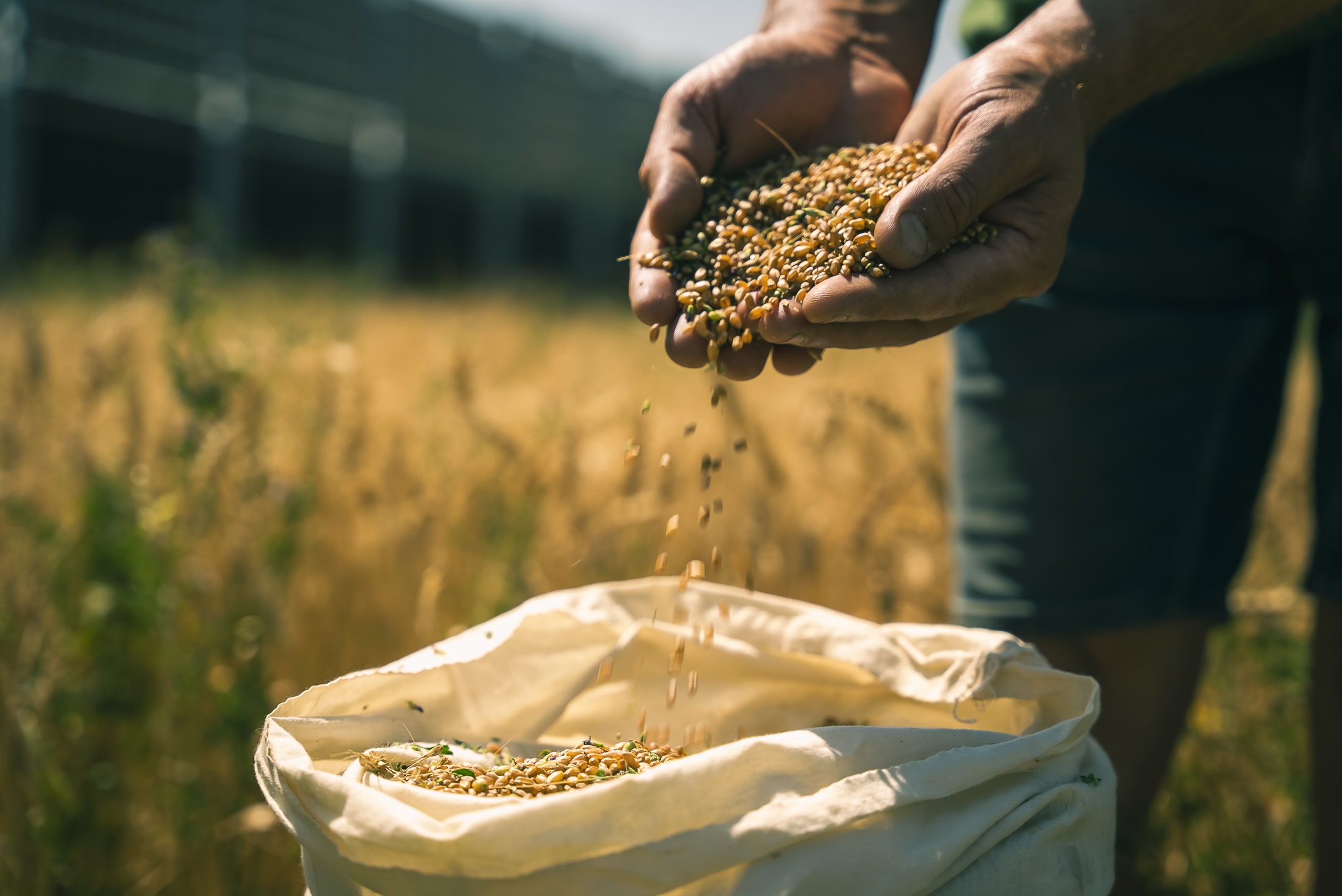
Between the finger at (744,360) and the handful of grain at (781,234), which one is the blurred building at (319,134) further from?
the finger at (744,360)

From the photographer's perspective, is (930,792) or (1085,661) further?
(1085,661)

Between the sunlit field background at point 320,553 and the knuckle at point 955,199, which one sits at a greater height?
the knuckle at point 955,199

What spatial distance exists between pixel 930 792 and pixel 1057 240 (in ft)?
2.01

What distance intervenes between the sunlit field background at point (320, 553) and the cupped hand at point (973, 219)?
1.10 ft

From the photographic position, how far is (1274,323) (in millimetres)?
1548

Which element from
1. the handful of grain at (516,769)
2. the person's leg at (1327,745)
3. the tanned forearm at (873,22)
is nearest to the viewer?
the handful of grain at (516,769)

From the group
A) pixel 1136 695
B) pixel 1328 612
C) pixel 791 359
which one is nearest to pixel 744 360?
pixel 791 359

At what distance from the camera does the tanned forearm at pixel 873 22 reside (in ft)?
4.49

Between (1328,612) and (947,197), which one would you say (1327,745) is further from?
(947,197)

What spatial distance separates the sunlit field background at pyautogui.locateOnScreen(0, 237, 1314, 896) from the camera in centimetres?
156

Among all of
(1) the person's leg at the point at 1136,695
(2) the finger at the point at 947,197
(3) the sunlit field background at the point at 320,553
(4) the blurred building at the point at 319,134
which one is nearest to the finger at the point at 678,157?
(3) the sunlit field background at the point at 320,553

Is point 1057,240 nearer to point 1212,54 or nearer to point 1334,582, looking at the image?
point 1212,54

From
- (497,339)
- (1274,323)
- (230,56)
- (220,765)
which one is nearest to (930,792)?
(1274,323)

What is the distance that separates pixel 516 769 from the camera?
3.23ft
